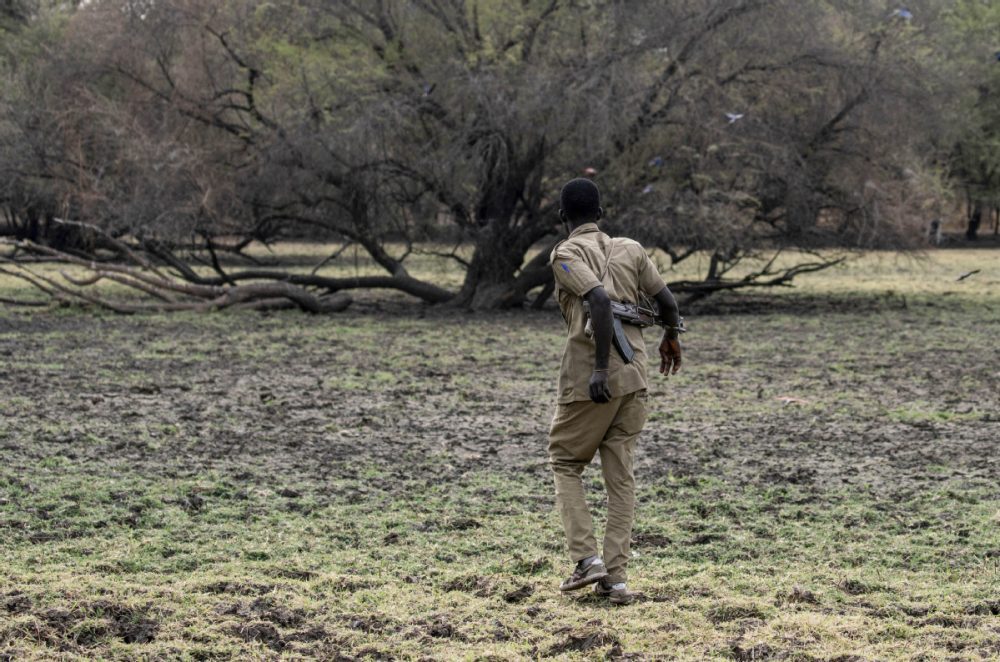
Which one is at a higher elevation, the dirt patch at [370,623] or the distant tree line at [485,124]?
the distant tree line at [485,124]

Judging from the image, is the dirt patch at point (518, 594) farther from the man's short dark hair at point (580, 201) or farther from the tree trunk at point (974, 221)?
the tree trunk at point (974, 221)

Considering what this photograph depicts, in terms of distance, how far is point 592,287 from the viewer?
489 centimetres

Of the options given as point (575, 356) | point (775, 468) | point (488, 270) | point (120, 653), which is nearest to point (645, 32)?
point (488, 270)

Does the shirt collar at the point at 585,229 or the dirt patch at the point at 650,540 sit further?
the dirt patch at the point at 650,540

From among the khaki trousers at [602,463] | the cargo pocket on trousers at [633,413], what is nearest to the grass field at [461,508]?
the khaki trousers at [602,463]

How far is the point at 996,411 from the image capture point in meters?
9.79

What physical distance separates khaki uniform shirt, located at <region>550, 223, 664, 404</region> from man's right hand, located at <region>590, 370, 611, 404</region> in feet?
0.26

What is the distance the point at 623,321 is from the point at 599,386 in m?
0.35

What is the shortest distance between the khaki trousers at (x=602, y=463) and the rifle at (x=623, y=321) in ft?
0.70

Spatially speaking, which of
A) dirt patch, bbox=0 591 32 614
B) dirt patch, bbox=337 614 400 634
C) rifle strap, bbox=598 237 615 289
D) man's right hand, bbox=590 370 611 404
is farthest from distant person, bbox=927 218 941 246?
dirt patch, bbox=0 591 32 614

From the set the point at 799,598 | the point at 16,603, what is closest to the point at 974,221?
the point at 799,598

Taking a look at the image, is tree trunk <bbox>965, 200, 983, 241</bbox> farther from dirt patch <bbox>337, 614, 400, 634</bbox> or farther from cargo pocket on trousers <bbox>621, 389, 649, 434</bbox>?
dirt patch <bbox>337, 614, 400, 634</bbox>

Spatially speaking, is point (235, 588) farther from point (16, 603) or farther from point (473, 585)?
point (473, 585)

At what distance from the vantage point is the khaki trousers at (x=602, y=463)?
500 cm
